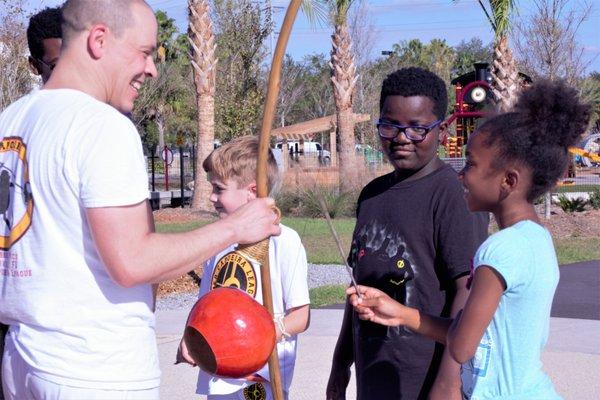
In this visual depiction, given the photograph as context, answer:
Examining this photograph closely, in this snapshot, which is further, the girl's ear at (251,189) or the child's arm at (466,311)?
the girl's ear at (251,189)

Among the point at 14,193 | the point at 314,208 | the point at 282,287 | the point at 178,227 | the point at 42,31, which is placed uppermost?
the point at 42,31

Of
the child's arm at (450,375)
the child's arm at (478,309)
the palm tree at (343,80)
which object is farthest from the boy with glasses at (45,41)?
the palm tree at (343,80)

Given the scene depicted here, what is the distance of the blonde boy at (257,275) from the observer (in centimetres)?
367

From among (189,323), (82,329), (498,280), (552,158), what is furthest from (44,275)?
(552,158)

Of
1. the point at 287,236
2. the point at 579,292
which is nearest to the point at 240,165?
the point at 287,236

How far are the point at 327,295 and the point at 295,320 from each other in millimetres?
6812

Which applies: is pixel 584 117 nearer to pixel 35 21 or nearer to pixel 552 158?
pixel 552 158

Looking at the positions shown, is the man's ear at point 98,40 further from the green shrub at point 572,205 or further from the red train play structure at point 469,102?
the green shrub at point 572,205

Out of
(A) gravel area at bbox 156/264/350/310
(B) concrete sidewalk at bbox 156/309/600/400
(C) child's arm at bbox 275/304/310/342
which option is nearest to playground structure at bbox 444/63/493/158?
(A) gravel area at bbox 156/264/350/310

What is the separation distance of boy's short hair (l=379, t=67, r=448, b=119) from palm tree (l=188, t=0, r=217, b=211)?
54.9 ft

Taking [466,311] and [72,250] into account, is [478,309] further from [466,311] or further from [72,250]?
[72,250]

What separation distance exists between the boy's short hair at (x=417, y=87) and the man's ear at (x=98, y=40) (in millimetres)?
1258

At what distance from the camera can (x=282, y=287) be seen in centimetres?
374

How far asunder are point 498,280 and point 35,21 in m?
2.22
